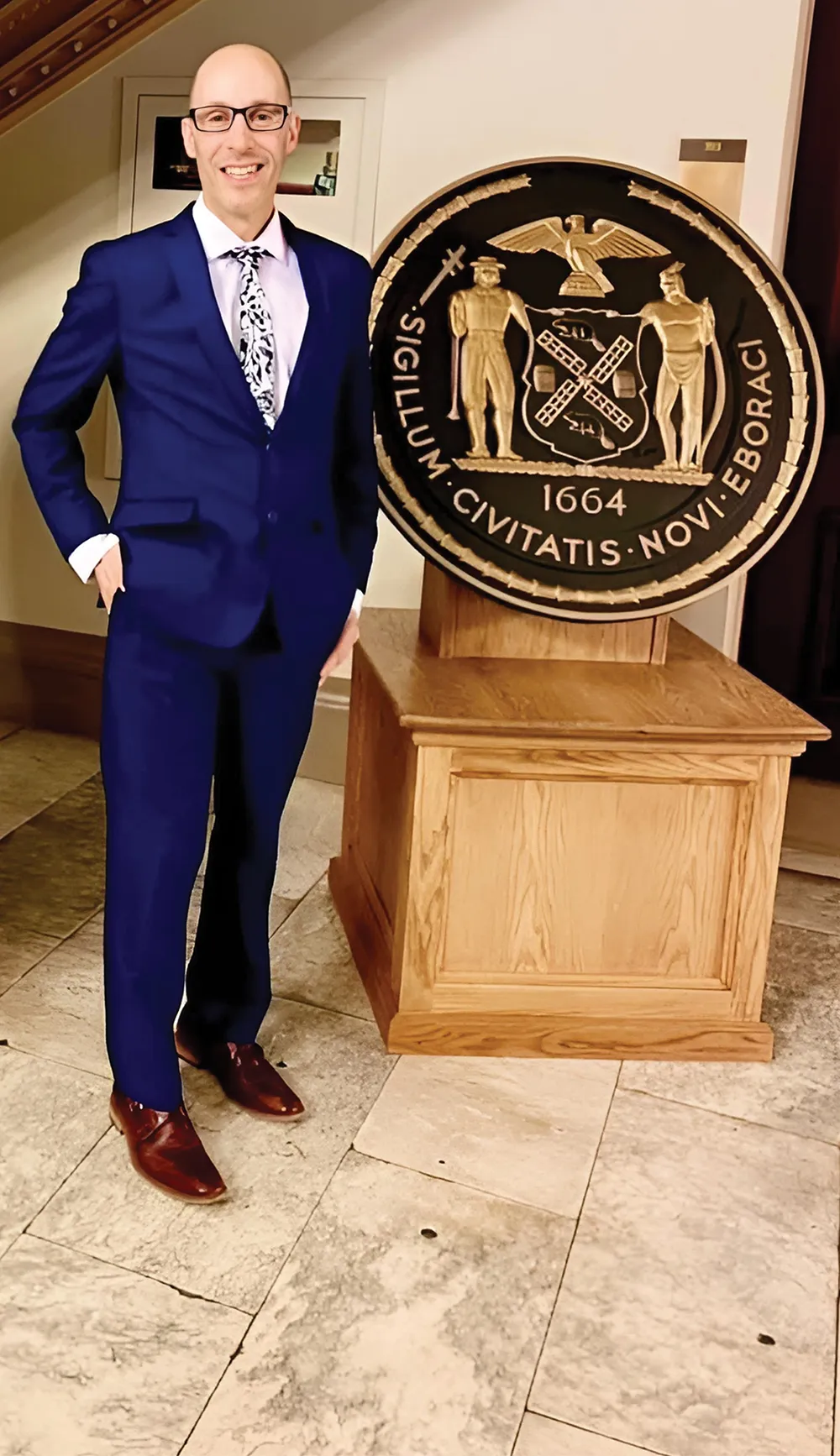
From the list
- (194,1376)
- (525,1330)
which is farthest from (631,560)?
(194,1376)

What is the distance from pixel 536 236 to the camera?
2.14 m

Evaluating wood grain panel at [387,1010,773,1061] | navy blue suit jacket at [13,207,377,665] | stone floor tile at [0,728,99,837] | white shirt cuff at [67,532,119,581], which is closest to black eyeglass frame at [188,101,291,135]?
navy blue suit jacket at [13,207,377,665]

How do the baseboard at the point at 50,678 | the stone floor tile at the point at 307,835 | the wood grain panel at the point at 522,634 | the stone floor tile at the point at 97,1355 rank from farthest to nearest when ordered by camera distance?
the baseboard at the point at 50,678 < the stone floor tile at the point at 307,835 < the wood grain panel at the point at 522,634 < the stone floor tile at the point at 97,1355

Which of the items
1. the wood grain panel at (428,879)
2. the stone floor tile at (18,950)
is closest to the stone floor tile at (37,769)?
the stone floor tile at (18,950)

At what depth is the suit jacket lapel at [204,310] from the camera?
155 cm

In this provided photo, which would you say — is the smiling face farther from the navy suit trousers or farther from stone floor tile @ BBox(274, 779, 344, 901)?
stone floor tile @ BBox(274, 779, 344, 901)

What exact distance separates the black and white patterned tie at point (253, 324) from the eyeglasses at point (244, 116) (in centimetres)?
14

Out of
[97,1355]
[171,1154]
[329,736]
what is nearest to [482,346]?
[171,1154]

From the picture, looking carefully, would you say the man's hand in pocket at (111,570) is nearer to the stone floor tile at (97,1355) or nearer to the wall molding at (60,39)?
the stone floor tile at (97,1355)

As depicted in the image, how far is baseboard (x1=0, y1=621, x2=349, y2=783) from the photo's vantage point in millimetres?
3602

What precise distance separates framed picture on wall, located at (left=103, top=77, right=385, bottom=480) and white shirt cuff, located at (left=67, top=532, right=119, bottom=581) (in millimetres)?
1743

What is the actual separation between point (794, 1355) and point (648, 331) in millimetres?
1571

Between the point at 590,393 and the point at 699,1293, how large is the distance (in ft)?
4.64

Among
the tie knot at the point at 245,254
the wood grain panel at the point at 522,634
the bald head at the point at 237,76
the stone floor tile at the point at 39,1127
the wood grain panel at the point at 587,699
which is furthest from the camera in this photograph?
the wood grain panel at the point at 522,634
